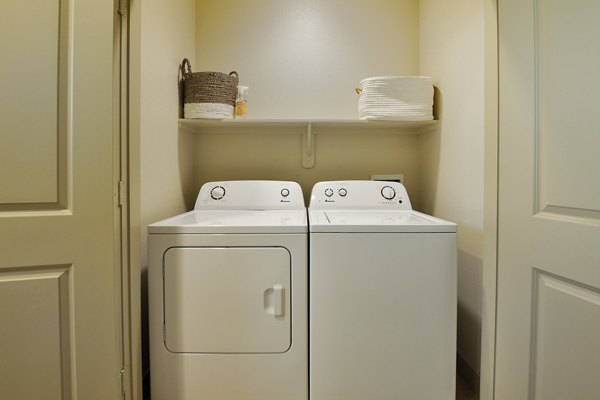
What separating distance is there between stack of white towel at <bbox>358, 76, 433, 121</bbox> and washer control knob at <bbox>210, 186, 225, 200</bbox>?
0.99 metres

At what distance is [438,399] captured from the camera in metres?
1.21

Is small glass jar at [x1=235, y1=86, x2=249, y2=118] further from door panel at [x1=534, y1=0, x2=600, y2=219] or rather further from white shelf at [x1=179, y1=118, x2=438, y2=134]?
door panel at [x1=534, y1=0, x2=600, y2=219]

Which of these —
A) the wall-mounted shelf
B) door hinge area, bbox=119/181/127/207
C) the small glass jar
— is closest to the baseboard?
the wall-mounted shelf

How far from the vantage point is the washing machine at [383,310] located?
120 cm

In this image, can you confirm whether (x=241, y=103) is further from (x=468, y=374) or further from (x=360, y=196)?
(x=468, y=374)

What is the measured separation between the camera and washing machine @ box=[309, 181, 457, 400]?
1.20m

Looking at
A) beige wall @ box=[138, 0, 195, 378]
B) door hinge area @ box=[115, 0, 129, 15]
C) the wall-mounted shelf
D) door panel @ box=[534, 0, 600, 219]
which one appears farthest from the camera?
the wall-mounted shelf

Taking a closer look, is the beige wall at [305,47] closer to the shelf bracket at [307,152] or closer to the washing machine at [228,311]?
the shelf bracket at [307,152]

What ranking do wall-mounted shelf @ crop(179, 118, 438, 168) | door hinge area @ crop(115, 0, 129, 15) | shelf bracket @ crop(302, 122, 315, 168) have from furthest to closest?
shelf bracket @ crop(302, 122, 315, 168), wall-mounted shelf @ crop(179, 118, 438, 168), door hinge area @ crop(115, 0, 129, 15)

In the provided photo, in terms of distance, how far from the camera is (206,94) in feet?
5.69

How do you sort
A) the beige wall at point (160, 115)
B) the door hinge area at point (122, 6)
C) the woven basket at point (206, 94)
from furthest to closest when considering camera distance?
the woven basket at point (206, 94), the beige wall at point (160, 115), the door hinge area at point (122, 6)

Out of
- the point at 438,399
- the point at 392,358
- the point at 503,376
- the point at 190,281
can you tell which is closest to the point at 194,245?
the point at 190,281

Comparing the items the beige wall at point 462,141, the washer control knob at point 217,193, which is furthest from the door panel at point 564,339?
the washer control knob at point 217,193

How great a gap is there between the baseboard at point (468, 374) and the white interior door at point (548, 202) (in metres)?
0.34
